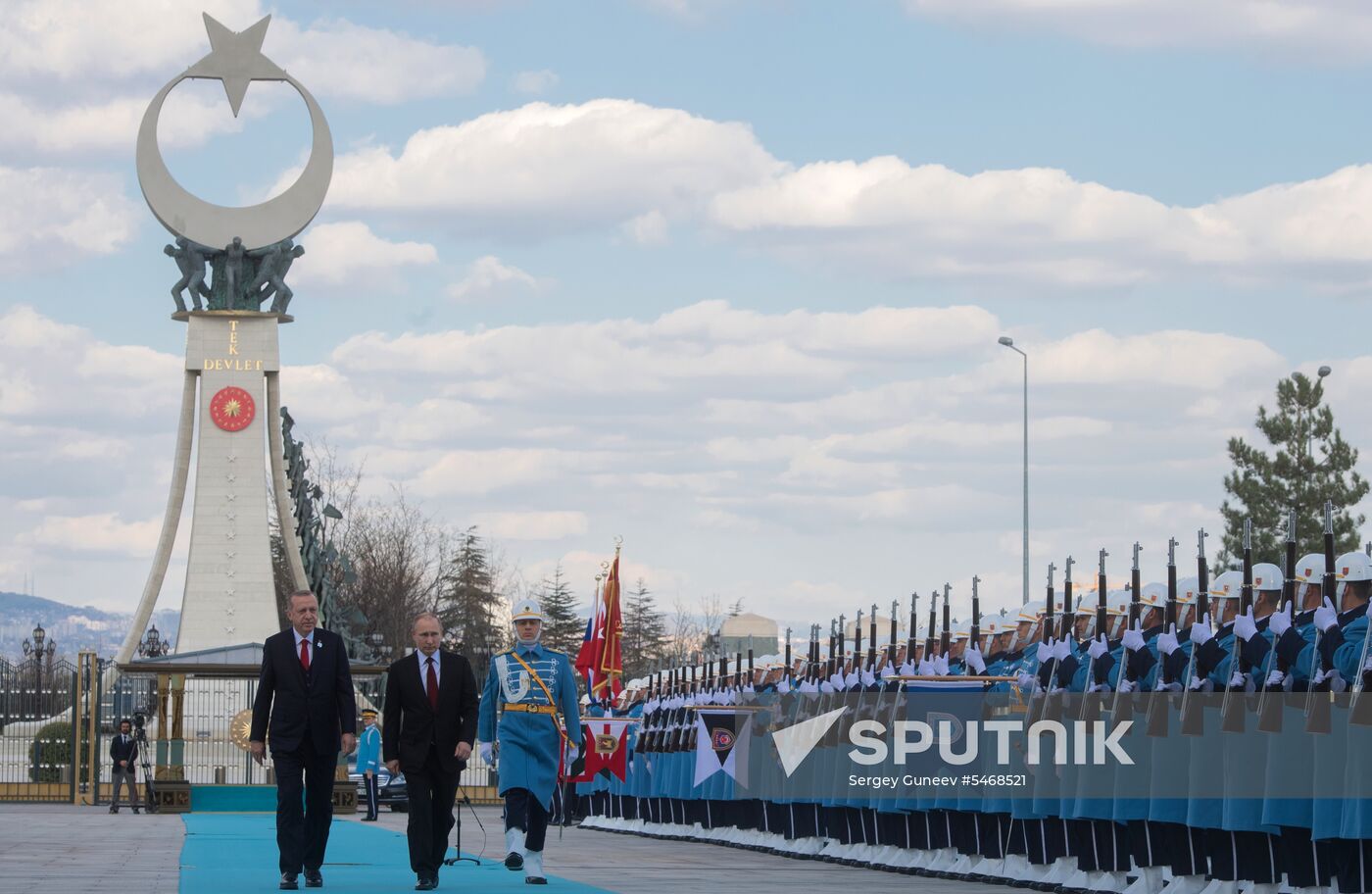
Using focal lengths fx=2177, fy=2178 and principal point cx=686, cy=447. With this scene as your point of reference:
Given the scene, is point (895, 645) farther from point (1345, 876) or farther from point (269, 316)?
point (269, 316)

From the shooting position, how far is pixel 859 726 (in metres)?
16.5

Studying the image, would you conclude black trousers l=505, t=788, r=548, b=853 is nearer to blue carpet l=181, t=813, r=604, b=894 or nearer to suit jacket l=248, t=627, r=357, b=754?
blue carpet l=181, t=813, r=604, b=894

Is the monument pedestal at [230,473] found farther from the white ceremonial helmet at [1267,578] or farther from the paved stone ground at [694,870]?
the white ceremonial helmet at [1267,578]

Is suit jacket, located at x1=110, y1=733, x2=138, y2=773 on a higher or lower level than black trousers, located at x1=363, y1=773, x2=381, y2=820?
higher

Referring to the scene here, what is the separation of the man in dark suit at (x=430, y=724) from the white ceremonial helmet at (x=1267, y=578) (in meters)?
4.39

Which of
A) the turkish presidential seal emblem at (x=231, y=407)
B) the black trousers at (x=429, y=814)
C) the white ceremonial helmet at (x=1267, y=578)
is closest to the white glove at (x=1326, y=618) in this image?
the white ceremonial helmet at (x=1267, y=578)

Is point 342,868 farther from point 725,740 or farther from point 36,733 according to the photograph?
point 36,733

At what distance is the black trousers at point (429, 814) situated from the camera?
12.0 meters

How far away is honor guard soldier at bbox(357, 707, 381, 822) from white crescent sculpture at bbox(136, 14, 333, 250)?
2072 centimetres

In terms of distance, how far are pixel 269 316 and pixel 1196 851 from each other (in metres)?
38.9

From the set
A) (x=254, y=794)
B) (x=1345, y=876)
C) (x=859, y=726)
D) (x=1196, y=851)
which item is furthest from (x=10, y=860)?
(x=254, y=794)

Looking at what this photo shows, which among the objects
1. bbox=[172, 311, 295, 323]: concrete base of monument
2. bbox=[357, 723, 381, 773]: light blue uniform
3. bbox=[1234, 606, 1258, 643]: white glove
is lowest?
bbox=[357, 723, 381, 773]: light blue uniform

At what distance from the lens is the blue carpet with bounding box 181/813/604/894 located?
40.7 feet

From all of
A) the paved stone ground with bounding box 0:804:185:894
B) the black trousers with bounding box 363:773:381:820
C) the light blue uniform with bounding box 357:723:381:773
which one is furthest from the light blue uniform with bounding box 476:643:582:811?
the light blue uniform with bounding box 357:723:381:773
